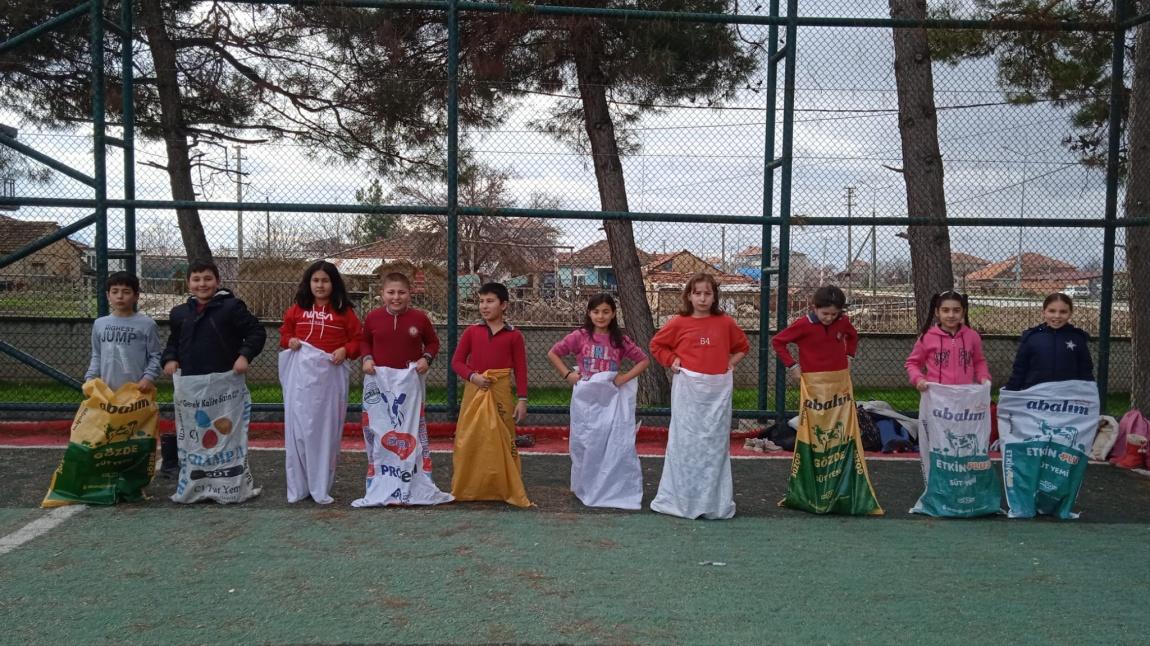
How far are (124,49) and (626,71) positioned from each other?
4.20 m

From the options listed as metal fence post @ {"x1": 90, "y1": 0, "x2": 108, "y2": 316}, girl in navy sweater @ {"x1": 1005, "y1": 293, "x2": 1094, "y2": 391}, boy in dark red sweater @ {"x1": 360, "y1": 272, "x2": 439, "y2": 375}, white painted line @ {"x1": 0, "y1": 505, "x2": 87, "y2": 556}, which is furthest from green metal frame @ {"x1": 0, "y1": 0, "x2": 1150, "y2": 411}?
white painted line @ {"x1": 0, "y1": 505, "x2": 87, "y2": 556}

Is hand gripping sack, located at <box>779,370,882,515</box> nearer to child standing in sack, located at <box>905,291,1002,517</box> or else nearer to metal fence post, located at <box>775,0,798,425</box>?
child standing in sack, located at <box>905,291,1002,517</box>

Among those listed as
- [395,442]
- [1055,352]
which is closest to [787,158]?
[1055,352]

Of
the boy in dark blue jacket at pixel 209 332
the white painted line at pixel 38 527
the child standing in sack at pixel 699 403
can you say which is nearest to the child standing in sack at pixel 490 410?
the child standing in sack at pixel 699 403

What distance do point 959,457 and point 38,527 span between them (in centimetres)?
523

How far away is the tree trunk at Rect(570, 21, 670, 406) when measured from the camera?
324 inches

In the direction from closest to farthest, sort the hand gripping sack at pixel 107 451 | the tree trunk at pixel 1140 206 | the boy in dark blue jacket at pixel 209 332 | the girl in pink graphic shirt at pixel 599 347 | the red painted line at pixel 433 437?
the hand gripping sack at pixel 107 451, the boy in dark blue jacket at pixel 209 332, the girl in pink graphic shirt at pixel 599 347, the red painted line at pixel 433 437, the tree trunk at pixel 1140 206

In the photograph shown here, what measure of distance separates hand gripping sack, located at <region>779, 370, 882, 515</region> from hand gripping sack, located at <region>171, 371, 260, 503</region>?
133 inches

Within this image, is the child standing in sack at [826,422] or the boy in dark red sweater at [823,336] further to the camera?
the boy in dark red sweater at [823,336]

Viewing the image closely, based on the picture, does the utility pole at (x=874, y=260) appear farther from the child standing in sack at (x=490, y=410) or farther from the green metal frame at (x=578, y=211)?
the child standing in sack at (x=490, y=410)

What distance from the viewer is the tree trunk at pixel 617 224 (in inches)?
324

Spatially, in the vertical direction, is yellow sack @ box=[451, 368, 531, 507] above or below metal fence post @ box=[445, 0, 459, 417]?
below

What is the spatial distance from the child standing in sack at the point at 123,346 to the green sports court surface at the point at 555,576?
0.76 meters

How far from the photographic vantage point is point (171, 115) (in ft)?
28.0
